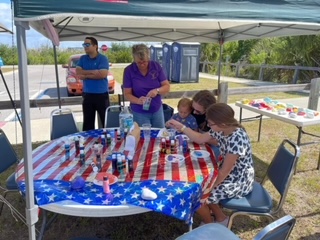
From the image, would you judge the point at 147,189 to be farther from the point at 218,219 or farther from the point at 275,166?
the point at 275,166

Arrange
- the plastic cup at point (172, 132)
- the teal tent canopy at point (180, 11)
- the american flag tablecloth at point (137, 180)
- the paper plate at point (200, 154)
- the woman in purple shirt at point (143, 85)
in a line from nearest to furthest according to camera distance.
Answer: the teal tent canopy at point (180, 11), the american flag tablecloth at point (137, 180), the paper plate at point (200, 154), the plastic cup at point (172, 132), the woman in purple shirt at point (143, 85)

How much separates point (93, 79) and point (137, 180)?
2269 mm

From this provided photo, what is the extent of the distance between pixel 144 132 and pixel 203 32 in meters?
3.07

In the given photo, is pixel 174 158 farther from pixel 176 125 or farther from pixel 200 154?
pixel 176 125

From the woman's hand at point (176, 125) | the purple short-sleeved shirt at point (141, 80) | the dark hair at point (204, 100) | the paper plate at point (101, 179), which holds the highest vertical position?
the purple short-sleeved shirt at point (141, 80)

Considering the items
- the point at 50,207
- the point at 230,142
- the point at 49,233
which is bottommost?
the point at 49,233

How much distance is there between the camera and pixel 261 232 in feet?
3.59

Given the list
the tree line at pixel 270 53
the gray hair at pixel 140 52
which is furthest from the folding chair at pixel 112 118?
the tree line at pixel 270 53

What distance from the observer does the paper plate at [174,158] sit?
1.91 metres

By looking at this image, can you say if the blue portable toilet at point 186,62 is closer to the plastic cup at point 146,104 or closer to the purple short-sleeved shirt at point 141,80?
the purple short-sleeved shirt at point 141,80

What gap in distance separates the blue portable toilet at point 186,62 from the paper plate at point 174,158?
33.8ft

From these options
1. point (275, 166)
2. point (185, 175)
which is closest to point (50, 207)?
point (185, 175)

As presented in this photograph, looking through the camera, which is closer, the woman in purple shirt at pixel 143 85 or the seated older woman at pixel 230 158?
the seated older woman at pixel 230 158

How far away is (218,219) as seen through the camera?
218 centimetres
